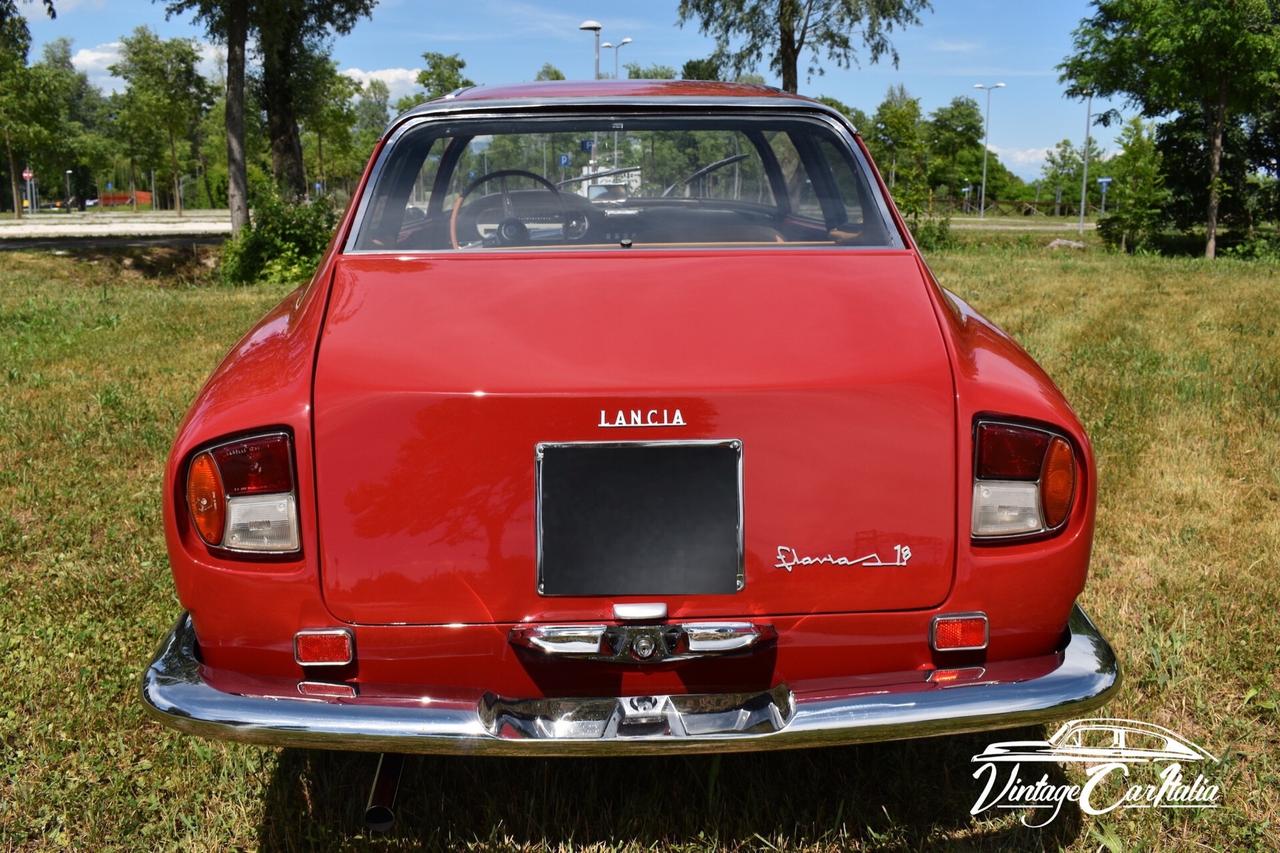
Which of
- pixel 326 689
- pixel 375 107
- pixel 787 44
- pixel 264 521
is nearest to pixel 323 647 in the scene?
pixel 326 689

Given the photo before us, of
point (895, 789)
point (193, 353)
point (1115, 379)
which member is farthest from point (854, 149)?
point (193, 353)

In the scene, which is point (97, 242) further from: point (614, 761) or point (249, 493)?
point (249, 493)

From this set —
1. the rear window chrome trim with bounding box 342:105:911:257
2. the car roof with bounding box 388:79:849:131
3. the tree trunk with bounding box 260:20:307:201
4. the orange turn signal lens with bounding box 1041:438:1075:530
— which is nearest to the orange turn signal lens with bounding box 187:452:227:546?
the rear window chrome trim with bounding box 342:105:911:257

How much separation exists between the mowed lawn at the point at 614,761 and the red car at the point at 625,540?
650 mm

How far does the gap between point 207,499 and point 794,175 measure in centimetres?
210

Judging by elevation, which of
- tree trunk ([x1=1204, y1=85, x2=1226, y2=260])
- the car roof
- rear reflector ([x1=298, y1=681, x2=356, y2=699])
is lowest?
rear reflector ([x1=298, y1=681, x2=356, y2=699])

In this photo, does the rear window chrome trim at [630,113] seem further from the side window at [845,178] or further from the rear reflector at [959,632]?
the rear reflector at [959,632]

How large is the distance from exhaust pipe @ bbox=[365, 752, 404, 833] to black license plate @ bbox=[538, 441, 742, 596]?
666 millimetres

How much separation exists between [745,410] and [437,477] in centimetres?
62

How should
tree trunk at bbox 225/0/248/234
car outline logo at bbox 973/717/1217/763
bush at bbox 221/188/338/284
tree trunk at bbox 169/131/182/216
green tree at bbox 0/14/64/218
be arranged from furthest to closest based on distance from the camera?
tree trunk at bbox 169/131/182/216 < green tree at bbox 0/14/64/218 < tree trunk at bbox 225/0/248/234 < bush at bbox 221/188/338/284 < car outline logo at bbox 973/717/1217/763

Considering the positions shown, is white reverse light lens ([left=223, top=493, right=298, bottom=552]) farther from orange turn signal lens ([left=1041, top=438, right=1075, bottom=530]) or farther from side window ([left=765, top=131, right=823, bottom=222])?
side window ([left=765, top=131, right=823, bottom=222])

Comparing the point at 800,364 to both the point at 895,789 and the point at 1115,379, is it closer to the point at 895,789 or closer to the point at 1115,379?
the point at 895,789

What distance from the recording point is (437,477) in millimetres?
2025

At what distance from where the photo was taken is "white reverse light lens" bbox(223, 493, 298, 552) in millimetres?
2057
